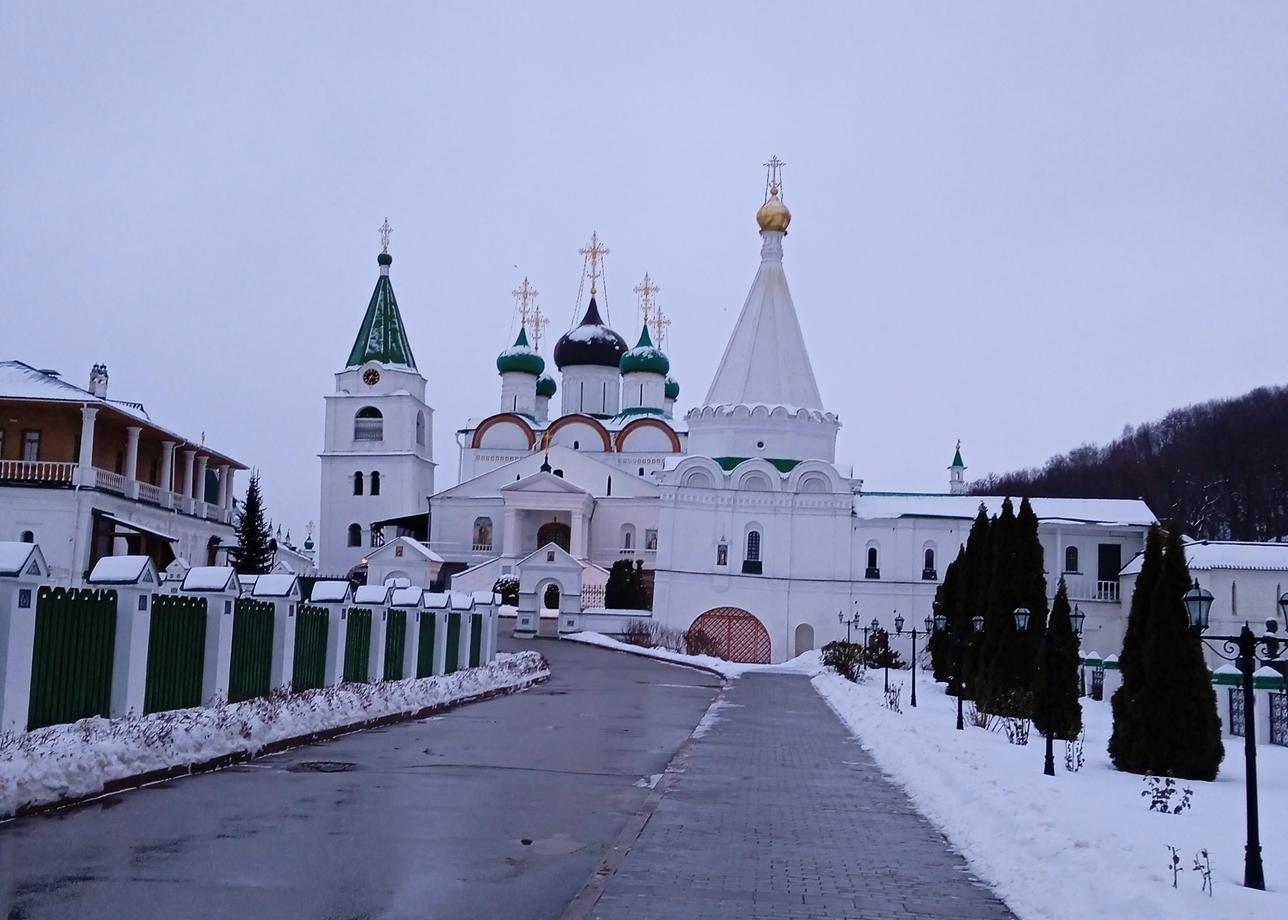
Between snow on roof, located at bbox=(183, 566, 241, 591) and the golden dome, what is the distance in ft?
115

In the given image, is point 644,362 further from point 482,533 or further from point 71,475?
point 71,475

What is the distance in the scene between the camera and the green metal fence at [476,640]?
24875mm

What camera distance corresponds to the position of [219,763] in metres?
11.2

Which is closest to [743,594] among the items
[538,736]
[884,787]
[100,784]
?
[538,736]

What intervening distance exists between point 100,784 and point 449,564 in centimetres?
4340

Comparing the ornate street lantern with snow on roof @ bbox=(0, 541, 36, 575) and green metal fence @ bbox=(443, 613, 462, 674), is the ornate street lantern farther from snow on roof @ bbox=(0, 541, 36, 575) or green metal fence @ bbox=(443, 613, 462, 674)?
green metal fence @ bbox=(443, 613, 462, 674)

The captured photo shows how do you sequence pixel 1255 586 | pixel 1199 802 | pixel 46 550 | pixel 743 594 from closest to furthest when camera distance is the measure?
1. pixel 1199 802
2. pixel 46 550
3. pixel 1255 586
4. pixel 743 594

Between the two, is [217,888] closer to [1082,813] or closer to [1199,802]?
[1082,813]

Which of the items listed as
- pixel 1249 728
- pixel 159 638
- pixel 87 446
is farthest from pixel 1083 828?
pixel 87 446

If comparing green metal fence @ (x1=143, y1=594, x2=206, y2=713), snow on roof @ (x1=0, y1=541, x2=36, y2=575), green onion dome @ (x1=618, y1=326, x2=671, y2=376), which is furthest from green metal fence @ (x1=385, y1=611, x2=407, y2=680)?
green onion dome @ (x1=618, y1=326, x2=671, y2=376)

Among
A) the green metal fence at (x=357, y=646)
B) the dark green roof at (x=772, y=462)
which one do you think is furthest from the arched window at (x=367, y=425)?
the green metal fence at (x=357, y=646)

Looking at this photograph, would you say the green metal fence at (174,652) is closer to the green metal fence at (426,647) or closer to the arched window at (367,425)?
the green metal fence at (426,647)

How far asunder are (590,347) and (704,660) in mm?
30763

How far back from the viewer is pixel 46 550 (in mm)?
27500
